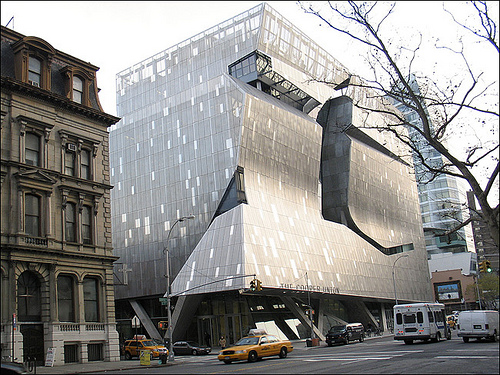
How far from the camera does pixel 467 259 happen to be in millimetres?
145625

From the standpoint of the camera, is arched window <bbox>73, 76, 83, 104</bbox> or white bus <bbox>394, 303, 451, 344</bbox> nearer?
white bus <bbox>394, 303, 451, 344</bbox>

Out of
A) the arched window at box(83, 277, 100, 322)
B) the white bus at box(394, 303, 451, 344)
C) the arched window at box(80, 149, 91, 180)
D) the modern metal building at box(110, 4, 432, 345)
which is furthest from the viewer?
the modern metal building at box(110, 4, 432, 345)

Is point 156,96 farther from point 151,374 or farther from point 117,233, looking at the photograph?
point 151,374

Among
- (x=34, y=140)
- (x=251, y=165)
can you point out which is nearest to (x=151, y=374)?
(x=34, y=140)

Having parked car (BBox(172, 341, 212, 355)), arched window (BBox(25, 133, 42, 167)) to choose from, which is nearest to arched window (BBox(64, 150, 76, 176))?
arched window (BBox(25, 133, 42, 167))

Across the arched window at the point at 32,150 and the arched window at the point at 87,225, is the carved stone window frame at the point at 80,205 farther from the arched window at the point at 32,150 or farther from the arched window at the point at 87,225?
the arched window at the point at 32,150

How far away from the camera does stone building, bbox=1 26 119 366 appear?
33531mm

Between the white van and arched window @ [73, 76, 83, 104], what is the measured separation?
31432 mm

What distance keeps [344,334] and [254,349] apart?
861 inches

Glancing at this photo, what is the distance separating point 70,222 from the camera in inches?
1490

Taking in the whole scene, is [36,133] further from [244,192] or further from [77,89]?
[244,192]

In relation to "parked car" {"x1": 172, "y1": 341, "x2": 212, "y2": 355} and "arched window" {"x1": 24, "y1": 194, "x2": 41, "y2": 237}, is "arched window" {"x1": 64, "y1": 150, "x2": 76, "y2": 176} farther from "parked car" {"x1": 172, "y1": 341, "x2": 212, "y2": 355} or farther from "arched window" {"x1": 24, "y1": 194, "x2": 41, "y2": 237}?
"parked car" {"x1": 172, "y1": 341, "x2": 212, "y2": 355}

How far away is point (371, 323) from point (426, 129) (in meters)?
63.0

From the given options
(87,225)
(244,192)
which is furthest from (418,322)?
(244,192)
